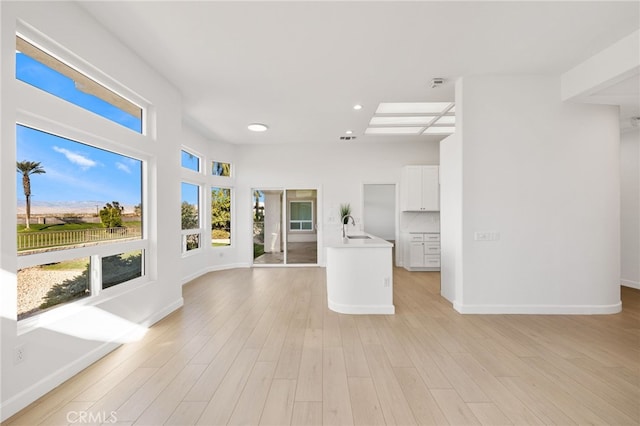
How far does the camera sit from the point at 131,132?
3023mm

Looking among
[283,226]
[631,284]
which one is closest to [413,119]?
[283,226]

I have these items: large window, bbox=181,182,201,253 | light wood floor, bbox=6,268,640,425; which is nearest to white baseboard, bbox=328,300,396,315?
light wood floor, bbox=6,268,640,425

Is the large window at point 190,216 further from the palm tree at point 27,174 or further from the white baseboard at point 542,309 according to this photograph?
the white baseboard at point 542,309

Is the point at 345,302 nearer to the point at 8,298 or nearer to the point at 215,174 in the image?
the point at 8,298

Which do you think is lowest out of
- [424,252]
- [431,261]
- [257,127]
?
[431,261]

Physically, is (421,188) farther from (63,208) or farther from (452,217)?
(63,208)

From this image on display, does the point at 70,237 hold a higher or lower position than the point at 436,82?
lower

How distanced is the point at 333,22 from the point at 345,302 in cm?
316

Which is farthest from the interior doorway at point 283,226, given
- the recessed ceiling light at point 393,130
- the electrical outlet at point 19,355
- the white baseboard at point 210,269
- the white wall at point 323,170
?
the electrical outlet at point 19,355

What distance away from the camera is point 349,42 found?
2.84m

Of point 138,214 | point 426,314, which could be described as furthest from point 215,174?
point 426,314

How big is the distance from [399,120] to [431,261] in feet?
10.6

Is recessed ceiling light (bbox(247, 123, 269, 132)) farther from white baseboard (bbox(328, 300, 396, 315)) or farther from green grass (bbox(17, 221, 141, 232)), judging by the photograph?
white baseboard (bbox(328, 300, 396, 315))

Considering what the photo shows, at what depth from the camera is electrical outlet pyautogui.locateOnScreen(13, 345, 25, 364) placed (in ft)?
6.01
